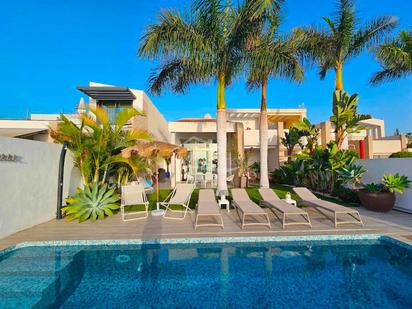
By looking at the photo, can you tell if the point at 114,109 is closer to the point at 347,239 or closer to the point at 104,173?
the point at 104,173

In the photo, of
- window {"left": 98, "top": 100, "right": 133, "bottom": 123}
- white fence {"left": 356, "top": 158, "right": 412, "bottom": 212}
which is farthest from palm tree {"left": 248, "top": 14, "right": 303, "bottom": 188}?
window {"left": 98, "top": 100, "right": 133, "bottom": 123}

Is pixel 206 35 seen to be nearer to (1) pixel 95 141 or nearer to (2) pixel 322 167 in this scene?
(1) pixel 95 141

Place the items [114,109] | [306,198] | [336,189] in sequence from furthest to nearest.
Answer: [114,109]
[336,189]
[306,198]

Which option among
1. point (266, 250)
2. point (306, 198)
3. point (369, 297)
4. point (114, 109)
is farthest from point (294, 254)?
point (114, 109)

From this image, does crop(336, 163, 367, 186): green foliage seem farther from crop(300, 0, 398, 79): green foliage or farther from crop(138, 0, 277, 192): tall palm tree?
crop(138, 0, 277, 192): tall palm tree

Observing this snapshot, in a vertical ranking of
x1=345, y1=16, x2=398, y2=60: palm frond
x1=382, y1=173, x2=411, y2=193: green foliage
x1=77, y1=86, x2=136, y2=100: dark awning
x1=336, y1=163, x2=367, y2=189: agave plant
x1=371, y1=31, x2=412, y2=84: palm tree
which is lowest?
x1=382, y1=173, x2=411, y2=193: green foliage

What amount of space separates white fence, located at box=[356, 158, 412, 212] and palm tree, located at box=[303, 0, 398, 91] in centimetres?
393

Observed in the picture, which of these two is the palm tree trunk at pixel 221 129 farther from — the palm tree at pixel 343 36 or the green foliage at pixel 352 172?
the palm tree at pixel 343 36

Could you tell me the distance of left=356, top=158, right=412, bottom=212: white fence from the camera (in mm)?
7665

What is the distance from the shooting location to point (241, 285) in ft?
12.7

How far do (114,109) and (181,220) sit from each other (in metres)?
9.45

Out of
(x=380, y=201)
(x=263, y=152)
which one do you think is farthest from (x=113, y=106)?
(x=380, y=201)

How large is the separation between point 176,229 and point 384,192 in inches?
274

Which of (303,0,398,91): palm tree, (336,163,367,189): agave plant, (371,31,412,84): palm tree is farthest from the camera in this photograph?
(303,0,398,91): palm tree
